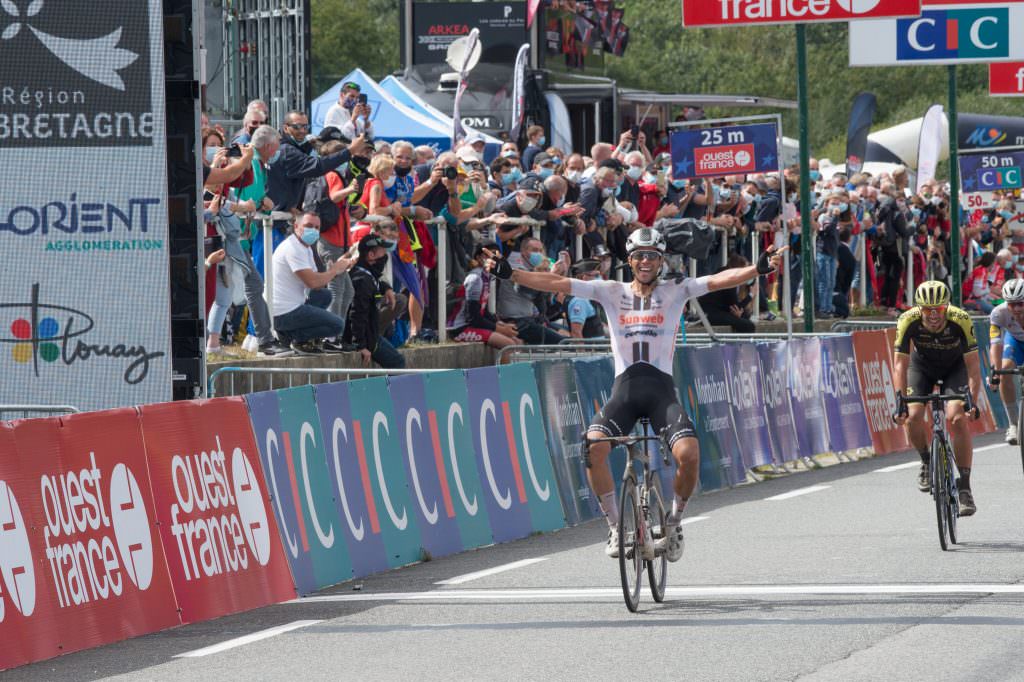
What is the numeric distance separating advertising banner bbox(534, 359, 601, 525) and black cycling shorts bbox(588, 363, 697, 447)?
391 cm

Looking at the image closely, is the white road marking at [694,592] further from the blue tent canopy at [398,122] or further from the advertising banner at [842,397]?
the blue tent canopy at [398,122]

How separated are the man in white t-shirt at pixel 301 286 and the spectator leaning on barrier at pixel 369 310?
647 mm

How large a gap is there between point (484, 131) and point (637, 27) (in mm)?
78999

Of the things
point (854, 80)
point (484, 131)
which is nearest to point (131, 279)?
point (484, 131)

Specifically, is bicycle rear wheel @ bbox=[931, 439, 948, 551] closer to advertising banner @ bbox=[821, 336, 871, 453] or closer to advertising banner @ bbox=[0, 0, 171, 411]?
advertising banner @ bbox=[0, 0, 171, 411]

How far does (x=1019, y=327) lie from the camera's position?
1798cm

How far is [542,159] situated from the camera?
2234 cm

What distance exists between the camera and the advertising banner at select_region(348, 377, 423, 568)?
13.1 meters

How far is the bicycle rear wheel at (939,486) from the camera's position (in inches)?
518

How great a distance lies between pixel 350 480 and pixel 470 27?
23.3 metres

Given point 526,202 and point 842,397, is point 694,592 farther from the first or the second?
point 842,397

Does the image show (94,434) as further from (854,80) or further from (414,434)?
(854,80)

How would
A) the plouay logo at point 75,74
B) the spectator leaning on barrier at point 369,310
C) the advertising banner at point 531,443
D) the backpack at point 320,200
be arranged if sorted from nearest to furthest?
the plouay logo at point 75,74 → the advertising banner at point 531,443 → the backpack at point 320,200 → the spectator leaning on barrier at point 369,310

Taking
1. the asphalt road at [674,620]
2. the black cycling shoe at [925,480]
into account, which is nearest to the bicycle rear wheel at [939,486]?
the asphalt road at [674,620]
